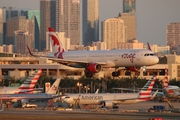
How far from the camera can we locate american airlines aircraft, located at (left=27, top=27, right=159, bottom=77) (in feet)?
329

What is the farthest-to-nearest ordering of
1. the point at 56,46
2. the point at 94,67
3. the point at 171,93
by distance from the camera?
the point at 171,93 → the point at 56,46 → the point at 94,67

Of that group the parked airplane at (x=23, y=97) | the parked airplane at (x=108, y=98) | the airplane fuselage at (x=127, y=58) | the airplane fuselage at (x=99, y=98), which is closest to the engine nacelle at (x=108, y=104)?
the parked airplane at (x=108, y=98)

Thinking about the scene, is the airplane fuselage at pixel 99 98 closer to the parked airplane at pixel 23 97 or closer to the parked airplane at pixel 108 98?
the parked airplane at pixel 108 98

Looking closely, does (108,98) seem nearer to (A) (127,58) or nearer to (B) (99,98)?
(B) (99,98)

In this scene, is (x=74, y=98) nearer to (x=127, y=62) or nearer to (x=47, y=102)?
(x=47, y=102)

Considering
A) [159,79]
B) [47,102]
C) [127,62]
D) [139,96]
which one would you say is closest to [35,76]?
[47,102]

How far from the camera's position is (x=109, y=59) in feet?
337

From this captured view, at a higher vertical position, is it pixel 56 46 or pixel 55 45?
pixel 55 45

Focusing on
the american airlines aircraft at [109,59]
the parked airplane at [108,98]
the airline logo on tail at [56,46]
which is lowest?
the parked airplane at [108,98]

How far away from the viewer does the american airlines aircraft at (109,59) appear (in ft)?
329

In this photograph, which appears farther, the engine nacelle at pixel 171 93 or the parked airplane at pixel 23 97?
the engine nacelle at pixel 171 93

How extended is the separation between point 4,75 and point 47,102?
209 feet

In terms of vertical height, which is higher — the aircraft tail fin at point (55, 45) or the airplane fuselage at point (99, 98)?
the aircraft tail fin at point (55, 45)

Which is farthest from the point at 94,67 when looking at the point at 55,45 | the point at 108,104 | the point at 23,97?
the point at 108,104
